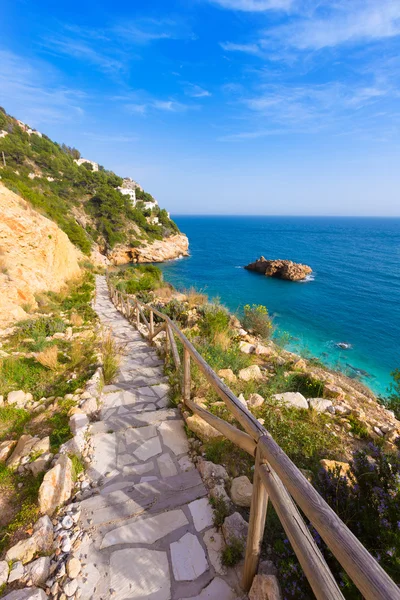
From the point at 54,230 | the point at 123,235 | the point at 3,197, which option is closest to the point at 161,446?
the point at 3,197

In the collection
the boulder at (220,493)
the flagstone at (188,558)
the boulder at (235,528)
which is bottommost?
the flagstone at (188,558)

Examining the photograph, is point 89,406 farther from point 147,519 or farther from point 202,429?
point 147,519

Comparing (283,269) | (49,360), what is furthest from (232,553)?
(283,269)

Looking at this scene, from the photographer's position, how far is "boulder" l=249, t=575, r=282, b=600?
1.58m

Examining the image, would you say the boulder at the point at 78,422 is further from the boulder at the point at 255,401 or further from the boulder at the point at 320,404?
the boulder at the point at 320,404

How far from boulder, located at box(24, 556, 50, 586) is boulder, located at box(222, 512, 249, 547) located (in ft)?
4.56

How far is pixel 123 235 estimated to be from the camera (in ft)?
138

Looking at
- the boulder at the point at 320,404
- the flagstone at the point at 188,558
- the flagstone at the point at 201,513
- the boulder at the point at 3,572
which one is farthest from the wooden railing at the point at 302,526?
the boulder at the point at 320,404

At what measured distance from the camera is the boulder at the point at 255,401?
159 inches

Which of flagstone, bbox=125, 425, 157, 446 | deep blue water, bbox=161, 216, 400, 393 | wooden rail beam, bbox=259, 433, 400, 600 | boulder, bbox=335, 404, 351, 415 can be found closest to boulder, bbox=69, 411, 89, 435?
flagstone, bbox=125, 425, 157, 446

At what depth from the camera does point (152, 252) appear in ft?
146

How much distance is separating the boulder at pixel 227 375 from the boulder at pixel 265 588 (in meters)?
3.01

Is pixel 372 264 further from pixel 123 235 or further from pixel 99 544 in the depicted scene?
pixel 99 544

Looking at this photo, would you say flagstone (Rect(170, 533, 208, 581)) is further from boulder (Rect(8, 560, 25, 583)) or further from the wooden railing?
boulder (Rect(8, 560, 25, 583))
